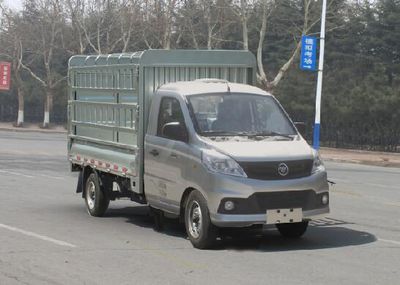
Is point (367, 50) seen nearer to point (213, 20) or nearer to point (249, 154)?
point (213, 20)

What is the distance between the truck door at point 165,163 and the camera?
29.0ft

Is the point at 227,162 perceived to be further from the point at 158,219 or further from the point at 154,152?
the point at 158,219

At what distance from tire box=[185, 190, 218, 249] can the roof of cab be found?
4.84ft

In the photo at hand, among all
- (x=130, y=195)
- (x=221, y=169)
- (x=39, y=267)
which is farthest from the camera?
(x=130, y=195)

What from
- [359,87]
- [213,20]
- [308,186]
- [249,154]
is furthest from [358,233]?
Result: [213,20]

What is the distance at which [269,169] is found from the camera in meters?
8.17

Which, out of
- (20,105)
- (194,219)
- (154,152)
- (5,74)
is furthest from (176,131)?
(5,74)

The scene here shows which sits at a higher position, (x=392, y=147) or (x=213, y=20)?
(x=213, y=20)

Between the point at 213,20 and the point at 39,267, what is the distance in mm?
37583

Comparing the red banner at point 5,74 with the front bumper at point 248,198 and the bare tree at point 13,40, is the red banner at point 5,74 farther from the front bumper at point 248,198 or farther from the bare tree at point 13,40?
the front bumper at point 248,198

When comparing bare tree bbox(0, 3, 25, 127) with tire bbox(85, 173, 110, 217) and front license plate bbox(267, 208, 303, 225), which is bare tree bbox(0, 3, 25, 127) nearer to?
tire bbox(85, 173, 110, 217)

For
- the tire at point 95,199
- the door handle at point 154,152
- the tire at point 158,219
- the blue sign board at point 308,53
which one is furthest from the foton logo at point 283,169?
A: the blue sign board at point 308,53

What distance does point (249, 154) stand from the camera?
322 inches

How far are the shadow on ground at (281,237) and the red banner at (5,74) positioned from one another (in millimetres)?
49786
